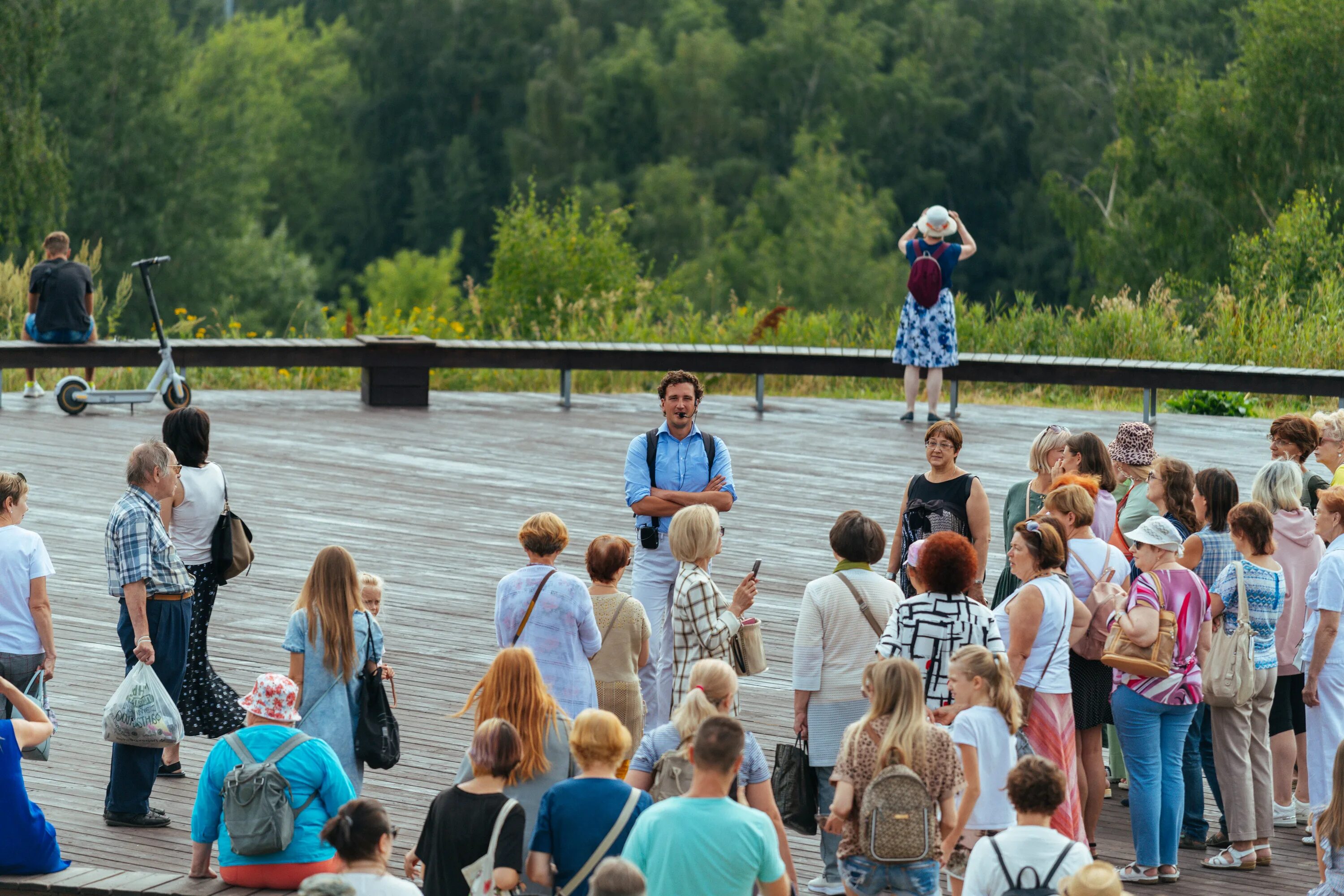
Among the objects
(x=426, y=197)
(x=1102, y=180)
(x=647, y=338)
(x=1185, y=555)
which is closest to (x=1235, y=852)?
(x=1185, y=555)

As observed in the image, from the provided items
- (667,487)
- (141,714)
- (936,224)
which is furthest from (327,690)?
(936,224)

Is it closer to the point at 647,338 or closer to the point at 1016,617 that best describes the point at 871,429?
the point at 647,338

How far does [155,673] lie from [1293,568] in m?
4.26

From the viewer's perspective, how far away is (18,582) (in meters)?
5.87

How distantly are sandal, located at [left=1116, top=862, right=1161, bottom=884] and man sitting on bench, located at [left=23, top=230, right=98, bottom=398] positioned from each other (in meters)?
11.6

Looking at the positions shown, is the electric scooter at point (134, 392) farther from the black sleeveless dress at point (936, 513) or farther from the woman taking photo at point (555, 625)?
the woman taking photo at point (555, 625)

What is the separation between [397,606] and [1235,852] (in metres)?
4.70

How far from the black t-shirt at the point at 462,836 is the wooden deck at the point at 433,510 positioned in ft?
4.19

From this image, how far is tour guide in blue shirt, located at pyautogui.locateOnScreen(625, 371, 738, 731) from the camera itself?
22.6 ft

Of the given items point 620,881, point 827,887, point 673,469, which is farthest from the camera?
point 673,469

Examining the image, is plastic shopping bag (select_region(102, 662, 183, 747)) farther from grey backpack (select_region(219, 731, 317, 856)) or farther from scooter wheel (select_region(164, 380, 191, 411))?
scooter wheel (select_region(164, 380, 191, 411))

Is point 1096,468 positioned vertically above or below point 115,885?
above

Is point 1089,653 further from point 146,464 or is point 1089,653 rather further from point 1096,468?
point 146,464

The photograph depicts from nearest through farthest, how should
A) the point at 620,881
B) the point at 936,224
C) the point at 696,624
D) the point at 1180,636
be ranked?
the point at 620,881 < the point at 1180,636 < the point at 696,624 < the point at 936,224
